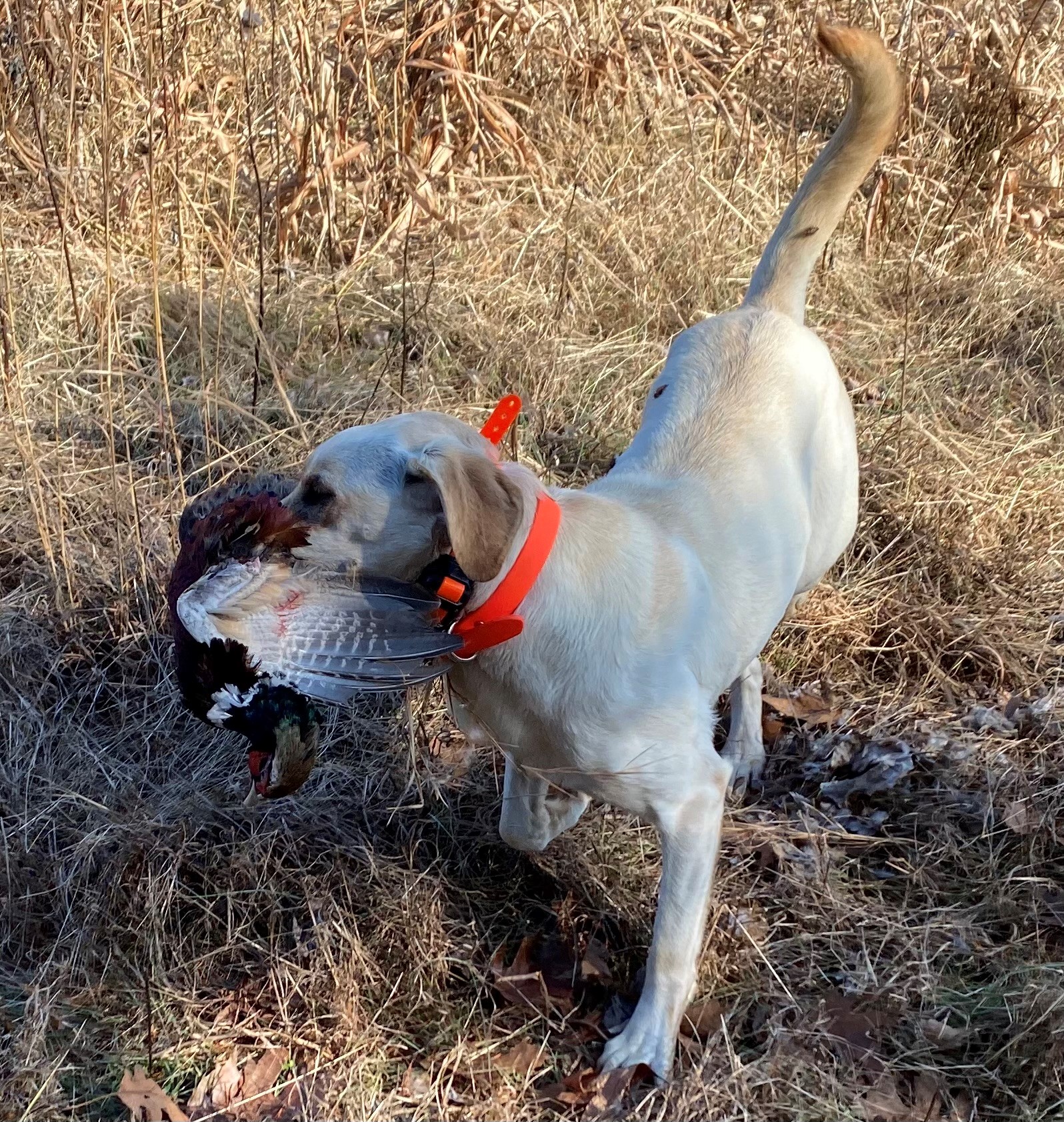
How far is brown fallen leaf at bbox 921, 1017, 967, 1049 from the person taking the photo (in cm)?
228

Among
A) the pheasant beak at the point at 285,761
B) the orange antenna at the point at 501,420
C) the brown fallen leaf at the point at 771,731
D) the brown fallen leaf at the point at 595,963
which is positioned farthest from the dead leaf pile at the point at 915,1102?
the orange antenna at the point at 501,420

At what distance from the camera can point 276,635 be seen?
185cm

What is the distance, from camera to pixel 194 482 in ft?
11.8

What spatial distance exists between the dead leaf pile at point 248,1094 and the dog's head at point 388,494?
112cm

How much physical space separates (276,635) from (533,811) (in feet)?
3.00

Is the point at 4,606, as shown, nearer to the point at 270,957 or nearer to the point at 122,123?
the point at 270,957

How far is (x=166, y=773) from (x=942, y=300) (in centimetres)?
408

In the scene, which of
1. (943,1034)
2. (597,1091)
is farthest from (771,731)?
(597,1091)

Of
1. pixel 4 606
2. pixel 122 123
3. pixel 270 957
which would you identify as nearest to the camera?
pixel 270 957

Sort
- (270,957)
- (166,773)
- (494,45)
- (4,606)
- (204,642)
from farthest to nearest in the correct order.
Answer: (494,45), (4,606), (166,773), (270,957), (204,642)

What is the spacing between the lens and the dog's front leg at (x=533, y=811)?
8.15 ft

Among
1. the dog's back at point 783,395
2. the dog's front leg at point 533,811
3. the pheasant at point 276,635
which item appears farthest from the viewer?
the dog's back at point 783,395

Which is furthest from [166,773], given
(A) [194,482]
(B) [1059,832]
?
(B) [1059,832]

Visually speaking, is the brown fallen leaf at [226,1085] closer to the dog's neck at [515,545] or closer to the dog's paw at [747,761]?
the dog's neck at [515,545]
